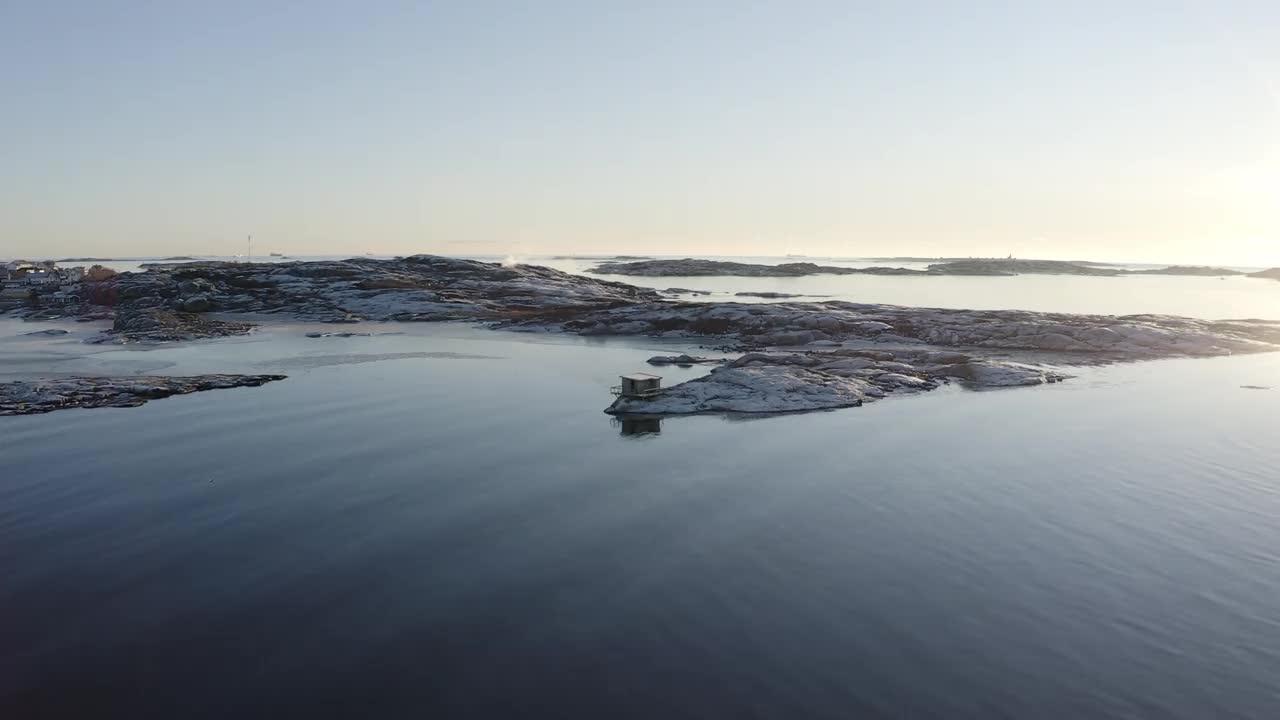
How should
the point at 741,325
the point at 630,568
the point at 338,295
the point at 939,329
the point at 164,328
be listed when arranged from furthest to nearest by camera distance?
the point at 338,295 < the point at 741,325 < the point at 939,329 < the point at 164,328 < the point at 630,568

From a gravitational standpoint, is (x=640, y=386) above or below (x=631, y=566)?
above

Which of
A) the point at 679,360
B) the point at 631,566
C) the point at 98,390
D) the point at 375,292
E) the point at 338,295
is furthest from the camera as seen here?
the point at 375,292

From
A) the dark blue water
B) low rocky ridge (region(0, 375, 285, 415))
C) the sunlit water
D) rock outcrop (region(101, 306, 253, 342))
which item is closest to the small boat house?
the sunlit water

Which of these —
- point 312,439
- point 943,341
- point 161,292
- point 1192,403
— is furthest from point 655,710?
point 161,292

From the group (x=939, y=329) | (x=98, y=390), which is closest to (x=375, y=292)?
(x=98, y=390)

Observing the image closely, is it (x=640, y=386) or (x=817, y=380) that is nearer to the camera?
(x=640, y=386)

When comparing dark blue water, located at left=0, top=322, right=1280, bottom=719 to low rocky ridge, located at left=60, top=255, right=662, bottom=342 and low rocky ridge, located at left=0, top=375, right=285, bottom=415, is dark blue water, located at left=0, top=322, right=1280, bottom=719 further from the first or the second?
low rocky ridge, located at left=60, top=255, right=662, bottom=342

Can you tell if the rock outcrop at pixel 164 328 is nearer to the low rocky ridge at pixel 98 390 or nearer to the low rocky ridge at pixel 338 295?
the low rocky ridge at pixel 338 295

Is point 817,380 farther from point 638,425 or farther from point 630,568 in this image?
point 630,568
